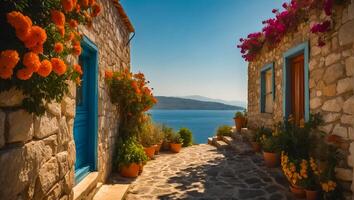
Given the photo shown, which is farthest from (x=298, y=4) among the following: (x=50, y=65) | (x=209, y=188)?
(x=50, y=65)

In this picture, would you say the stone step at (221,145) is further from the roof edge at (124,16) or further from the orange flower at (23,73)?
the orange flower at (23,73)

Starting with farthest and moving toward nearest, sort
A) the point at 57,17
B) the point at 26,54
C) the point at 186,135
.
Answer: the point at 186,135 → the point at 57,17 → the point at 26,54

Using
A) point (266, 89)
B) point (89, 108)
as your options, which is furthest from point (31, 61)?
point (266, 89)

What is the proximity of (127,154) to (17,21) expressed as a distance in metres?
4.82

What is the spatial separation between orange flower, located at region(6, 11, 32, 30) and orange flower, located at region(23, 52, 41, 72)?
16cm

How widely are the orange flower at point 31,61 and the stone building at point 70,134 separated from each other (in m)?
0.32

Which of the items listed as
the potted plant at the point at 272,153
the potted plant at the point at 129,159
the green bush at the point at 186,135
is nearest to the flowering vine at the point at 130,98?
the potted plant at the point at 129,159

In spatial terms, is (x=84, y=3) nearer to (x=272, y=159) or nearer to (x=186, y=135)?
(x=272, y=159)

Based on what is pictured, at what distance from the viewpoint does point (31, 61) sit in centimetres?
163

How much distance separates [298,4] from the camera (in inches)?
218

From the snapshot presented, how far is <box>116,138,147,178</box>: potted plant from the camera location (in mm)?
5961

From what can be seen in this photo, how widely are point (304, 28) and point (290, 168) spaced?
289cm

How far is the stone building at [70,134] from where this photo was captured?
1851mm

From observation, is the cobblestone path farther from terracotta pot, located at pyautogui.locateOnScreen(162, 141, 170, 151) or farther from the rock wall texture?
terracotta pot, located at pyautogui.locateOnScreen(162, 141, 170, 151)
